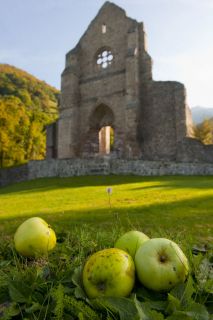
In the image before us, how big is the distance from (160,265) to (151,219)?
5.32 m

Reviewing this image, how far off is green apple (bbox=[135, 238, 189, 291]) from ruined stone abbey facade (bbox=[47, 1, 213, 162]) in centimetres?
2430

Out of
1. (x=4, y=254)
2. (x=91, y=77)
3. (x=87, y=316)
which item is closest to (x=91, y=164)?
(x=91, y=77)

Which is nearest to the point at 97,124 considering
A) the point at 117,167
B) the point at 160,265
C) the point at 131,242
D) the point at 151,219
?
the point at 117,167

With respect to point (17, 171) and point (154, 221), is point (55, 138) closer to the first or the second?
point (17, 171)

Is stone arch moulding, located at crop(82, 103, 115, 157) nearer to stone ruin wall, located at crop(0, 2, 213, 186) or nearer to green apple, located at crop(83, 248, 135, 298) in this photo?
stone ruin wall, located at crop(0, 2, 213, 186)

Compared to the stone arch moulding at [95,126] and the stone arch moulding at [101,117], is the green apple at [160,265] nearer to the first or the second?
the stone arch moulding at [95,126]

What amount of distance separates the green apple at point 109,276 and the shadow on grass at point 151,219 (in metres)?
3.37

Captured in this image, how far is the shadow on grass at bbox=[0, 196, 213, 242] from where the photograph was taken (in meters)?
5.93

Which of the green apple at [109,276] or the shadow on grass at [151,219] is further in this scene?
the shadow on grass at [151,219]

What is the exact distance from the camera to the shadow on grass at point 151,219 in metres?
5.93

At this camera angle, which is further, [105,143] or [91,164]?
[105,143]

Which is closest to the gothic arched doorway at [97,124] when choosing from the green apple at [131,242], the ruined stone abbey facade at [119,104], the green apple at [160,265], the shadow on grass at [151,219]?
the ruined stone abbey facade at [119,104]

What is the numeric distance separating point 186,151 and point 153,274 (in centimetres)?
2495

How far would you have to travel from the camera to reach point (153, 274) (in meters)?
1.79
